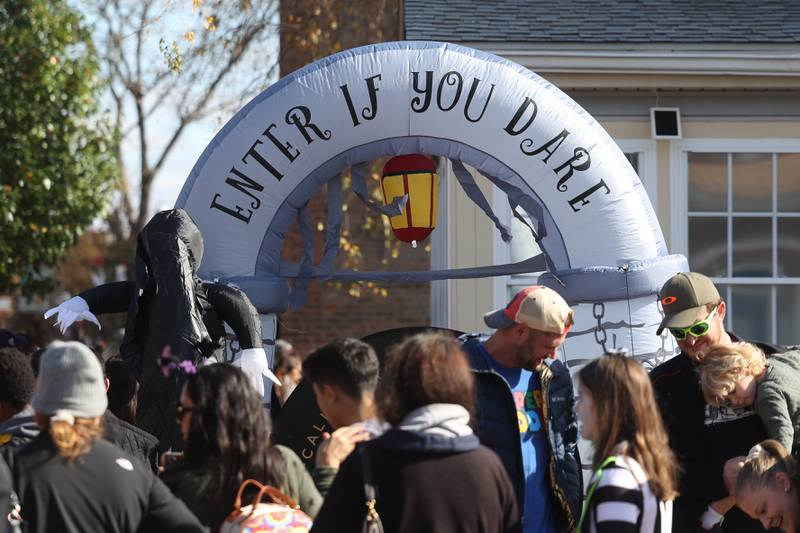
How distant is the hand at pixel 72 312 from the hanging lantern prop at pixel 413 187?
1.62m

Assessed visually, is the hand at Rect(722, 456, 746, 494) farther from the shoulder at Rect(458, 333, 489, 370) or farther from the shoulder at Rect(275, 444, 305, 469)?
the shoulder at Rect(275, 444, 305, 469)

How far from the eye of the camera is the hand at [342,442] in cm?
333

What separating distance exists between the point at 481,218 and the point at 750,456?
477 cm

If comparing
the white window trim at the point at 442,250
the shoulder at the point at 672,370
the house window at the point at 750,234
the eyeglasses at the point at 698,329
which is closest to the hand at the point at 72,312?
the shoulder at the point at 672,370

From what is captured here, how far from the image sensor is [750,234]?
8727 mm

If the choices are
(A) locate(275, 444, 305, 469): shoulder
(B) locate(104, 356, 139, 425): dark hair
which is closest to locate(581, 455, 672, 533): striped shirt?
(A) locate(275, 444, 305, 469): shoulder

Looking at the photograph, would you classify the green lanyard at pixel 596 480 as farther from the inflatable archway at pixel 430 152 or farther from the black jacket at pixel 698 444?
the inflatable archway at pixel 430 152

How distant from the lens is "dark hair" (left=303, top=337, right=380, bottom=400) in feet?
11.0

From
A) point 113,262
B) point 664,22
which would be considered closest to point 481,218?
point 664,22

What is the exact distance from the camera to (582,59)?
8344 mm

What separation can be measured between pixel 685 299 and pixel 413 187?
6.95 feet

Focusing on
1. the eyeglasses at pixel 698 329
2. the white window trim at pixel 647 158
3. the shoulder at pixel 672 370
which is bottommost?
the shoulder at pixel 672 370

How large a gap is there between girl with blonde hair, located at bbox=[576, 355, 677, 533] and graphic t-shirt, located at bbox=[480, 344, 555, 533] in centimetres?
83

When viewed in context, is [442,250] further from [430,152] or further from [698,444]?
[698,444]
